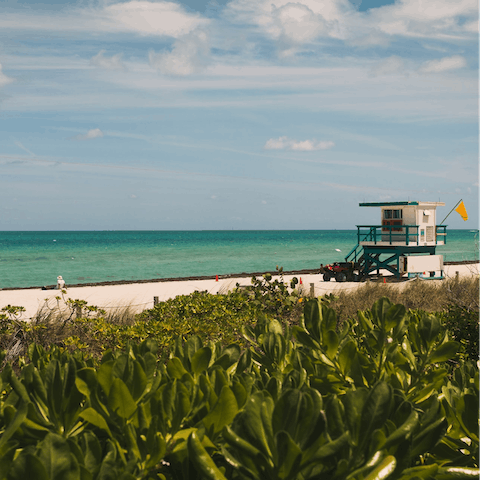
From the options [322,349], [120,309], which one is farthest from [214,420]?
[120,309]

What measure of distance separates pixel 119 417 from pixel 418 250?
28.6m

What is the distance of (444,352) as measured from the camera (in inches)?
69.8

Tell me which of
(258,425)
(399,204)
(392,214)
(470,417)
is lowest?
(470,417)

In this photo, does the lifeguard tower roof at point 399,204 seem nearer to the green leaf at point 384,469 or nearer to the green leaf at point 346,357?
the green leaf at point 346,357

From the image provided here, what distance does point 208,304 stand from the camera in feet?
30.8

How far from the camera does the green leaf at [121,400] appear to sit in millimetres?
1133

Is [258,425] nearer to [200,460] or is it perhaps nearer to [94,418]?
[200,460]

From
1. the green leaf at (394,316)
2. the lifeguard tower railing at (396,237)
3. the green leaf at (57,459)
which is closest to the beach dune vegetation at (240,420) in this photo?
the green leaf at (57,459)

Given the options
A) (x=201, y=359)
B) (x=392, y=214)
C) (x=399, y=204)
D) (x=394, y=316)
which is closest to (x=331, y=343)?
(x=394, y=316)

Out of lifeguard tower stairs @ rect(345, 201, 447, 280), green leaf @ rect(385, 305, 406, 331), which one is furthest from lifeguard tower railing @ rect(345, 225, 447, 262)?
green leaf @ rect(385, 305, 406, 331)

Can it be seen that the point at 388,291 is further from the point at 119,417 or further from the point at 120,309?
the point at 119,417

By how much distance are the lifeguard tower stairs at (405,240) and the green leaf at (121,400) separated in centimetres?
2624

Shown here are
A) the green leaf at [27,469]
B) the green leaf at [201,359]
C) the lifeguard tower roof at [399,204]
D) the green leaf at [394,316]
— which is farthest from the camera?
the lifeguard tower roof at [399,204]

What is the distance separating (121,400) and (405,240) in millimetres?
26992
